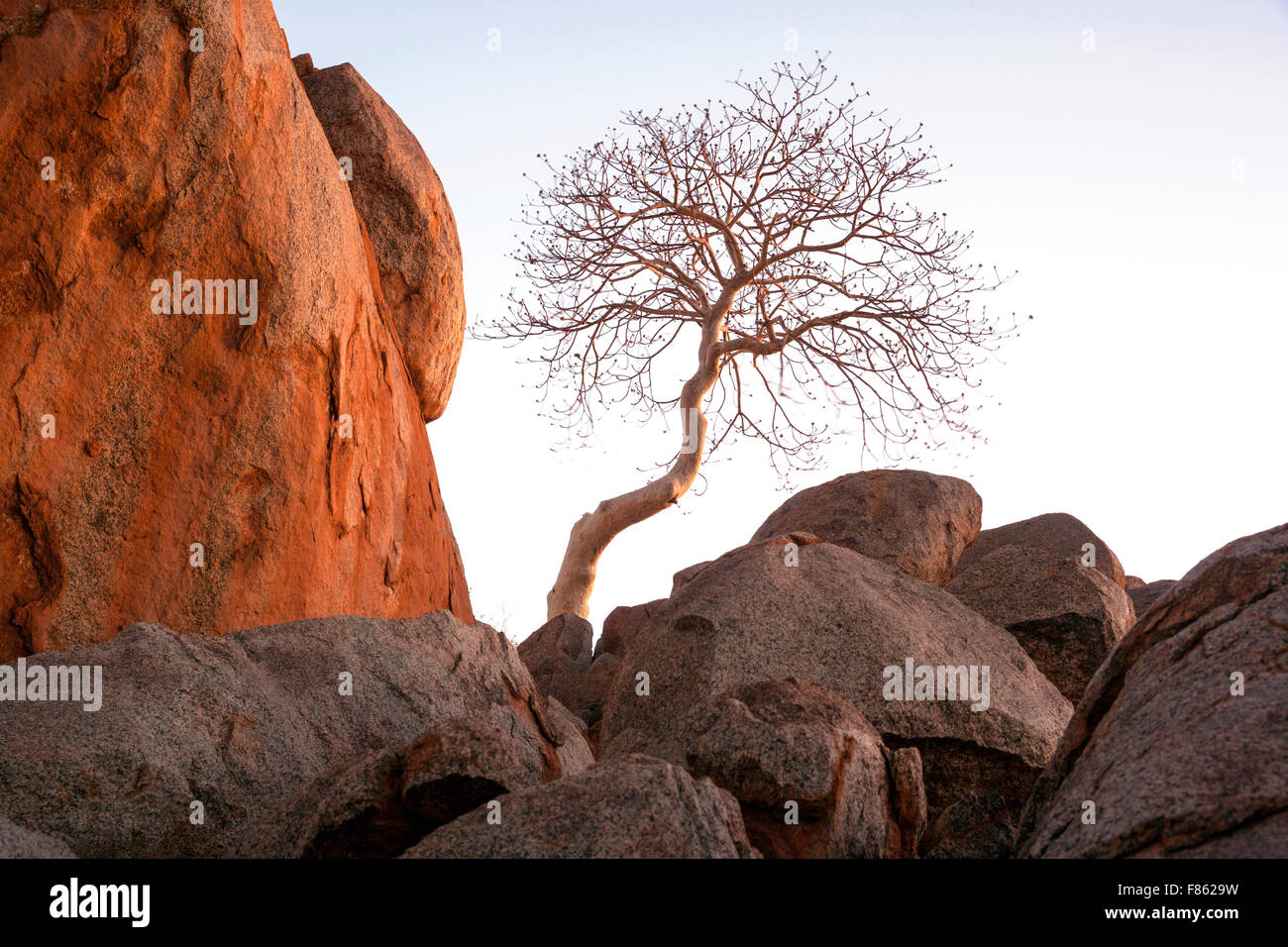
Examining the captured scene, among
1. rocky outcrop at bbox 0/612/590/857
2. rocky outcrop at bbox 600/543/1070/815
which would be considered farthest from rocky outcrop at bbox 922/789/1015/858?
rocky outcrop at bbox 0/612/590/857

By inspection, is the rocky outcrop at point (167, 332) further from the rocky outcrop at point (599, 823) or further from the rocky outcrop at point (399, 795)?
the rocky outcrop at point (599, 823)

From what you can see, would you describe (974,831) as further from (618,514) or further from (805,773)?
(618,514)

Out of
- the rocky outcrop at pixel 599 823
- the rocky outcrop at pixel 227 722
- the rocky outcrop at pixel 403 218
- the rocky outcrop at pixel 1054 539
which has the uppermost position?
the rocky outcrop at pixel 403 218

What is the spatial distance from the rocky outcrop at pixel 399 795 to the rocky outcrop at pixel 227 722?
0.22 metres

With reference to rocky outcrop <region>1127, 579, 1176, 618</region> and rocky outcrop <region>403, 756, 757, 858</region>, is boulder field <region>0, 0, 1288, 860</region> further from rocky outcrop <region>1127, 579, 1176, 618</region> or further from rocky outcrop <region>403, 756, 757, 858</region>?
rocky outcrop <region>1127, 579, 1176, 618</region>

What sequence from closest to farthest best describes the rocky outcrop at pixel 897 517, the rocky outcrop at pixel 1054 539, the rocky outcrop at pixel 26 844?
the rocky outcrop at pixel 26 844 < the rocky outcrop at pixel 897 517 < the rocky outcrop at pixel 1054 539

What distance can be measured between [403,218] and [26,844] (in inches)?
251

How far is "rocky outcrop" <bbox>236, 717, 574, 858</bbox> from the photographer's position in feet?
14.0

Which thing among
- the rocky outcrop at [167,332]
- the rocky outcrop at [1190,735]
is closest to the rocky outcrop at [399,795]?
the rocky outcrop at [1190,735]

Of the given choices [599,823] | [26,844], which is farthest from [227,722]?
[599,823]

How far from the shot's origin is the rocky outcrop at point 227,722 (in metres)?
4.77

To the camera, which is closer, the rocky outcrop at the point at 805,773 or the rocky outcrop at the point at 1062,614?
the rocky outcrop at the point at 805,773

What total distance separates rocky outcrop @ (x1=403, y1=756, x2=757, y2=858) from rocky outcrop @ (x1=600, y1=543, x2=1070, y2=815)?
237 cm

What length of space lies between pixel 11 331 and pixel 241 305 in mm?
1314
